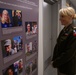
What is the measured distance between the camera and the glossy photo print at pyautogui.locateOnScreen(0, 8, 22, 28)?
60.5 inches

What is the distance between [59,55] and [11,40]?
0.74 metres

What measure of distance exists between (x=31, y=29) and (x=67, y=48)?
0.78 metres

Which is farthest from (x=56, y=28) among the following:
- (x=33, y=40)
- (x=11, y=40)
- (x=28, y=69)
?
(x=11, y=40)

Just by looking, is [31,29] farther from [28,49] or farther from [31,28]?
[28,49]

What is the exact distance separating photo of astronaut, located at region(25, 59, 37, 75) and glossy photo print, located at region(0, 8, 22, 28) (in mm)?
775

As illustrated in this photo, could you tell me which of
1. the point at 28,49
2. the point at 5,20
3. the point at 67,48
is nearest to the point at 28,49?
the point at 28,49

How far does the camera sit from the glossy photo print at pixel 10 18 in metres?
1.54

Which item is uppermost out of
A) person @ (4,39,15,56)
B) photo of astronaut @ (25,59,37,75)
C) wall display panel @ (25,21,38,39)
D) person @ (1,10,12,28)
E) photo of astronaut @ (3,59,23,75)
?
person @ (1,10,12,28)

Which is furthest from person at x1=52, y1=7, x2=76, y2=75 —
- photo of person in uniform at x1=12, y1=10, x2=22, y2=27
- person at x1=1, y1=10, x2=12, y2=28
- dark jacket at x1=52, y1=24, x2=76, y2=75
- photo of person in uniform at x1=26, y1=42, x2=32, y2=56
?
person at x1=1, y1=10, x2=12, y2=28

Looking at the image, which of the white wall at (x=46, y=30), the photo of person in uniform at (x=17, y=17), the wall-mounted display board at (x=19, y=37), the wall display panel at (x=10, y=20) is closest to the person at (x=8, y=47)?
the wall-mounted display board at (x=19, y=37)

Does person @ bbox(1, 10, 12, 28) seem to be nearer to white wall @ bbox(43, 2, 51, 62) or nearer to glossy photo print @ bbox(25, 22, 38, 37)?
glossy photo print @ bbox(25, 22, 38, 37)

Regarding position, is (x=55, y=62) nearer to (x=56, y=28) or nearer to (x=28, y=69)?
(x=28, y=69)

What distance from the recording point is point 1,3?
1.49 metres

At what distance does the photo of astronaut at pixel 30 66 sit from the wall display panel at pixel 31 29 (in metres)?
0.49
